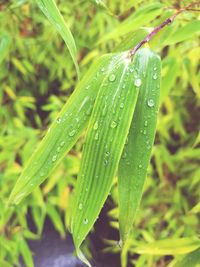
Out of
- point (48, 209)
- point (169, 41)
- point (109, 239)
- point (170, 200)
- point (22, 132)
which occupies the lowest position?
point (109, 239)

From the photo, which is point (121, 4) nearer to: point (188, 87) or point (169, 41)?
point (188, 87)

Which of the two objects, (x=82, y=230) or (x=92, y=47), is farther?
(x=92, y=47)

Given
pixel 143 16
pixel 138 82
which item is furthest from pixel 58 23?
pixel 143 16

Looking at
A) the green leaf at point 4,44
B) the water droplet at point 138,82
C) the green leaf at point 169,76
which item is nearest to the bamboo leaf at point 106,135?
the water droplet at point 138,82

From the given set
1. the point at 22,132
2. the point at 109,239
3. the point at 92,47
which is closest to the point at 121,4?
the point at 92,47

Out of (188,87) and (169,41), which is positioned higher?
(169,41)

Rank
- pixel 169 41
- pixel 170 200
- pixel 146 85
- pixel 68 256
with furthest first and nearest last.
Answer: pixel 68 256 < pixel 170 200 < pixel 169 41 < pixel 146 85

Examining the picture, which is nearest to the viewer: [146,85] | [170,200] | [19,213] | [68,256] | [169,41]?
[146,85]

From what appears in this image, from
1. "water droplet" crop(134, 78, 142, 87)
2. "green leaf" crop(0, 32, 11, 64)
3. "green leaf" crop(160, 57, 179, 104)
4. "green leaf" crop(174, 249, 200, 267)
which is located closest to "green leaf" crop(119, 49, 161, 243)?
"water droplet" crop(134, 78, 142, 87)
